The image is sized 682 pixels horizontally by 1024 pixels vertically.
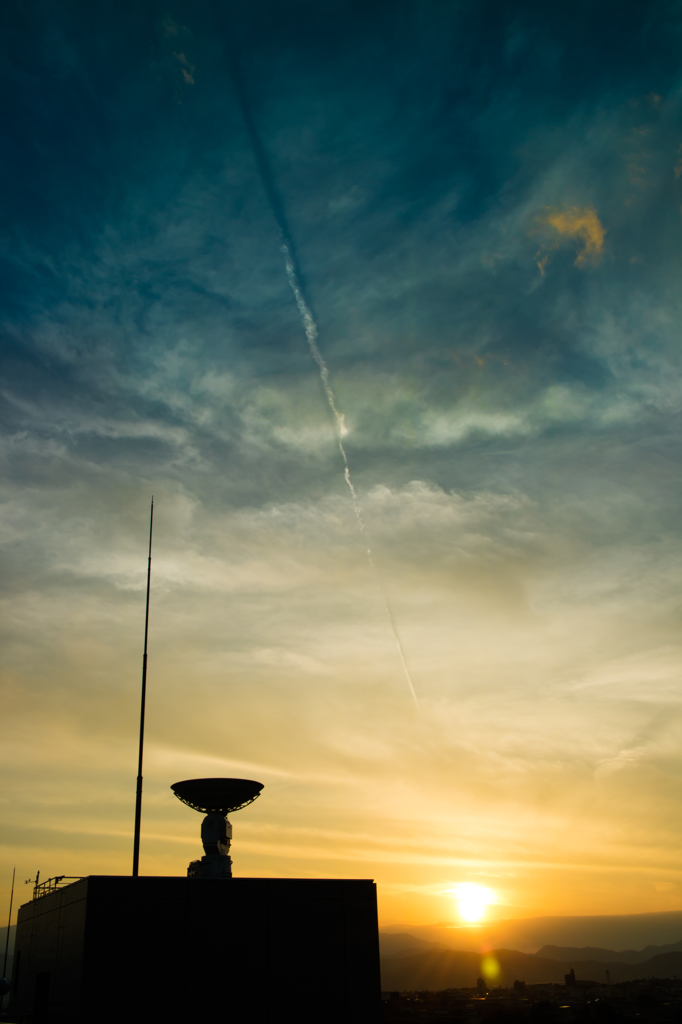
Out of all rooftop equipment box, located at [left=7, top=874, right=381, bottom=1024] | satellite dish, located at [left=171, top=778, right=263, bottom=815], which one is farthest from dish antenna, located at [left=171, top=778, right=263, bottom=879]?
rooftop equipment box, located at [left=7, top=874, right=381, bottom=1024]

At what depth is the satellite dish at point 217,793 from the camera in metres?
38.2

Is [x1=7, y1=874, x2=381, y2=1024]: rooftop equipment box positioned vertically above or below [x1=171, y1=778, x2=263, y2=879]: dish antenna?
below

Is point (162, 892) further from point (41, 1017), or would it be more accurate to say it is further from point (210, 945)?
point (41, 1017)

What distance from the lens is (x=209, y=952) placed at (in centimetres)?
3019

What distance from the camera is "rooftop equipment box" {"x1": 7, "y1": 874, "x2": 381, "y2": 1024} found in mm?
28719

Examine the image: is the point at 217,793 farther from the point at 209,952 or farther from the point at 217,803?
the point at 209,952

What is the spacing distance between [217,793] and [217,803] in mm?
613

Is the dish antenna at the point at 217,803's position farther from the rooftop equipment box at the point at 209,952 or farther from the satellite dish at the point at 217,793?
the rooftop equipment box at the point at 209,952

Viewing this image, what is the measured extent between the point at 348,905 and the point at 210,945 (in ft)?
20.0

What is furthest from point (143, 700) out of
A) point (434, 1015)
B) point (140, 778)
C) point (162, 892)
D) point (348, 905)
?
point (434, 1015)

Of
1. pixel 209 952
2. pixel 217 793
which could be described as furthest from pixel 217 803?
pixel 209 952

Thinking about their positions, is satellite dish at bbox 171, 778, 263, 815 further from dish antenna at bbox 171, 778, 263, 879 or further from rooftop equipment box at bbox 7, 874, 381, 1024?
rooftop equipment box at bbox 7, 874, 381, 1024

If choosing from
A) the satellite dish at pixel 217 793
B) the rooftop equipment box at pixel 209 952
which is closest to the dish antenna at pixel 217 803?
the satellite dish at pixel 217 793

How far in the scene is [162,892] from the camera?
98.2 ft
